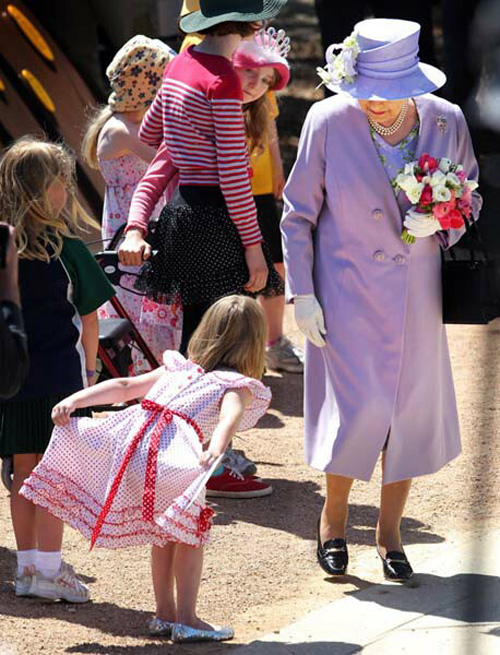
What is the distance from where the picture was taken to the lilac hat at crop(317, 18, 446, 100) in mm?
3920

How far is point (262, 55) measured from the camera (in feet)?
16.4

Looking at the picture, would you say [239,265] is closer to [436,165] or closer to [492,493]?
[436,165]

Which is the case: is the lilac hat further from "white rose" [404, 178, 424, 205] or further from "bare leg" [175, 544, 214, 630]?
"bare leg" [175, 544, 214, 630]

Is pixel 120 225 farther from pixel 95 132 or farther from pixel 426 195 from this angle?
pixel 426 195

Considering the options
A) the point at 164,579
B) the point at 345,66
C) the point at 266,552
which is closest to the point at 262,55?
the point at 345,66

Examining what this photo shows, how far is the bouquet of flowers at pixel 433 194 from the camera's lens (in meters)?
3.83

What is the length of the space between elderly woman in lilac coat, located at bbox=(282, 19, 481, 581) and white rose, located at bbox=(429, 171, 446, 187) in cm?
17

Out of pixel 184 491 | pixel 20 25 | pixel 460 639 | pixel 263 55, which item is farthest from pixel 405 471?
pixel 20 25

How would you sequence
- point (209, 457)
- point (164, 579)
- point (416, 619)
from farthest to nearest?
1. point (416, 619)
2. point (164, 579)
3. point (209, 457)

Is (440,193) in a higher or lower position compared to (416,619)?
higher

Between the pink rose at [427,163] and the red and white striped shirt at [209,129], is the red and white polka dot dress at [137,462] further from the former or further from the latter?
the red and white striped shirt at [209,129]

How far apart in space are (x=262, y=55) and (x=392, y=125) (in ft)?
3.70

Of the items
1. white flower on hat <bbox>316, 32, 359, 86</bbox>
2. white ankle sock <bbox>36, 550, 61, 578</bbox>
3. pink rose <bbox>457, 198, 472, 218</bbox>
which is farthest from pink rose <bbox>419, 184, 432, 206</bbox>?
white ankle sock <bbox>36, 550, 61, 578</bbox>

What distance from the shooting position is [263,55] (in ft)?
16.4
